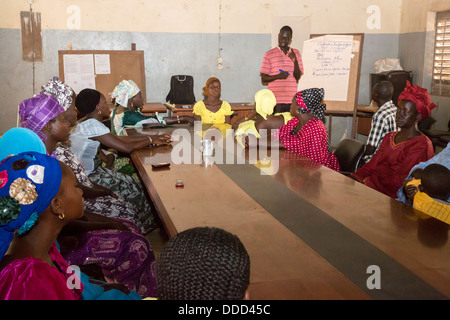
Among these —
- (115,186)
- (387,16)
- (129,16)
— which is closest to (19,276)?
(115,186)

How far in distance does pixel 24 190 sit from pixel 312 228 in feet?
3.73

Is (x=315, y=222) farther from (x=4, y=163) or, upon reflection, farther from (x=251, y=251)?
(x=4, y=163)

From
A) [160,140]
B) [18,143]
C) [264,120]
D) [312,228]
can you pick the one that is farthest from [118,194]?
[312,228]

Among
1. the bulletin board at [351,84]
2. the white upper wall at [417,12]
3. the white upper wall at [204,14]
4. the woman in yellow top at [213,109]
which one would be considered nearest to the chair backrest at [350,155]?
the woman in yellow top at [213,109]

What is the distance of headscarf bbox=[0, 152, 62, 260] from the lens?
144 centimetres

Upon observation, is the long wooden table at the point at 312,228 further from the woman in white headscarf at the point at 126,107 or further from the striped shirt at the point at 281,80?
the striped shirt at the point at 281,80

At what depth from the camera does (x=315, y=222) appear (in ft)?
Result: 6.51

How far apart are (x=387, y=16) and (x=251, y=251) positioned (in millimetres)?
6877

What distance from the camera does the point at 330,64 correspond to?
6562 millimetres

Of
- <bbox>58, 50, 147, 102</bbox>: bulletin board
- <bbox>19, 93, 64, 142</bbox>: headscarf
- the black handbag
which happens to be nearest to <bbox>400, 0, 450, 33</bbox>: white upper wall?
the black handbag

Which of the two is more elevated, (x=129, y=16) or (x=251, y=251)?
(x=129, y=16)

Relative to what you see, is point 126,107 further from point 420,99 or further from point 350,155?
point 420,99
